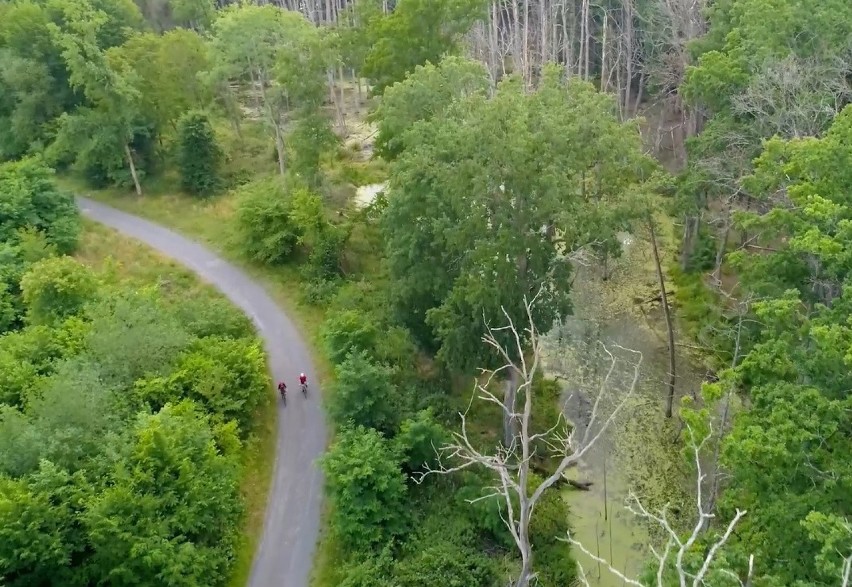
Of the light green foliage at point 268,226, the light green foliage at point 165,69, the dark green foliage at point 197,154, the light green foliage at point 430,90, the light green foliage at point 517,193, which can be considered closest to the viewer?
the light green foliage at point 517,193

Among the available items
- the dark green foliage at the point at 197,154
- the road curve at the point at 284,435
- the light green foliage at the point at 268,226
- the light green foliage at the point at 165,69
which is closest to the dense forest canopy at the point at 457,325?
the light green foliage at the point at 268,226

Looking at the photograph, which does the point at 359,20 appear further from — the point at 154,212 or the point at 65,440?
the point at 65,440

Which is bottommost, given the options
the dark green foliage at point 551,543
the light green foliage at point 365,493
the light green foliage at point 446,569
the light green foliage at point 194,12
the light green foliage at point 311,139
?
the dark green foliage at point 551,543

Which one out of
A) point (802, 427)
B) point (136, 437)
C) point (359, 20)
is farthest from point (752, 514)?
point (359, 20)

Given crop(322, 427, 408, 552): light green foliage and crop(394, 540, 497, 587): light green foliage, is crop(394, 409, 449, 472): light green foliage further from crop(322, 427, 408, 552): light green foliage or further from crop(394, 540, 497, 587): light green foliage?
crop(394, 540, 497, 587): light green foliage

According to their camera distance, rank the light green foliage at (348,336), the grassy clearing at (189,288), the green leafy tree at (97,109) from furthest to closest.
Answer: the green leafy tree at (97,109)
the light green foliage at (348,336)
the grassy clearing at (189,288)

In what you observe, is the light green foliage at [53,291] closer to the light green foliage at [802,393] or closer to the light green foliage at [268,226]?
the light green foliage at [268,226]
